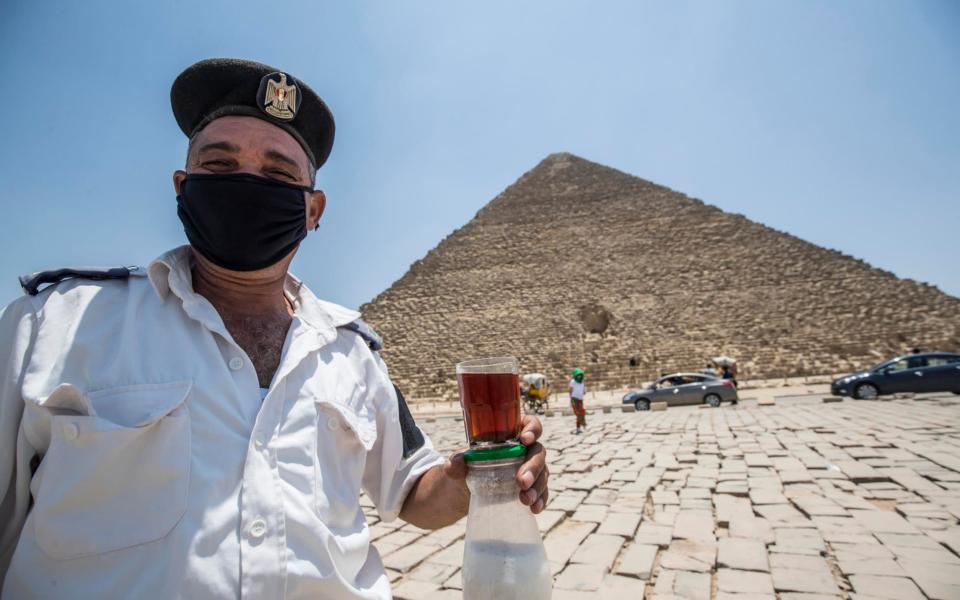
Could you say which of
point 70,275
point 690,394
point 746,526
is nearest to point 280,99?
point 70,275

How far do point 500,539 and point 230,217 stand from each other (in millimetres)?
1229

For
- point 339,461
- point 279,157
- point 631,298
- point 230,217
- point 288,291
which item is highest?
point 631,298

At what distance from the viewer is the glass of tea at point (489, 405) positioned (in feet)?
3.62

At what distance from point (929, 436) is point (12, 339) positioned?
8.94 metres

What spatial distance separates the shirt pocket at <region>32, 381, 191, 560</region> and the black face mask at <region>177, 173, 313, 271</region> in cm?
53

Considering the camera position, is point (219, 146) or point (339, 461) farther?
A: point (219, 146)

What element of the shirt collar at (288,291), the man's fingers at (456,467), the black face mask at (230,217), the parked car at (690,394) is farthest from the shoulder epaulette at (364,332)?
the parked car at (690,394)

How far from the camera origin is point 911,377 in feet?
42.9

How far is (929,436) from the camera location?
6625 mm

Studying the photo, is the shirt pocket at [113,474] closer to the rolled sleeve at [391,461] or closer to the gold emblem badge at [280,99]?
the rolled sleeve at [391,461]

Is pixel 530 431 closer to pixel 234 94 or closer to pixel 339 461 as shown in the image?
pixel 339 461

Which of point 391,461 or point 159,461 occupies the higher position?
point 159,461

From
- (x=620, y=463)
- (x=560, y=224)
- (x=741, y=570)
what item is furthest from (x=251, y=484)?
(x=560, y=224)

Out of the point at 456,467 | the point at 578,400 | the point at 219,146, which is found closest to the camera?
the point at 456,467
